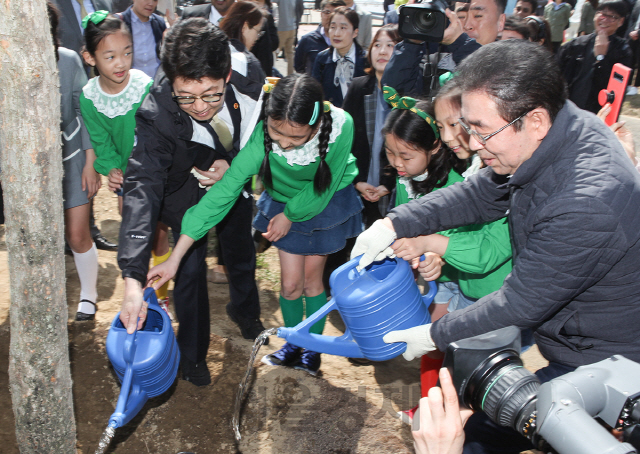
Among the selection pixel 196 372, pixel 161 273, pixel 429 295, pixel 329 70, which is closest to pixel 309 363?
pixel 196 372

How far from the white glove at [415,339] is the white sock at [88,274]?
1979mm

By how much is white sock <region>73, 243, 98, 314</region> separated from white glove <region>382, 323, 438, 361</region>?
1979 mm

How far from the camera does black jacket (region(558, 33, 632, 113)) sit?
4.74 m

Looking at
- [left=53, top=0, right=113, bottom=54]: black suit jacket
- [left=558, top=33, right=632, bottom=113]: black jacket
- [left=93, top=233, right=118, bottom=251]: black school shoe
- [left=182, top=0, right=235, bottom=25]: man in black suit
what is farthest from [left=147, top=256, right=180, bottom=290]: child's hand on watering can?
[left=558, top=33, right=632, bottom=113]: black jacket

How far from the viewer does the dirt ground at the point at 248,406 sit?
2.47 metres

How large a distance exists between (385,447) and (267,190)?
127cm

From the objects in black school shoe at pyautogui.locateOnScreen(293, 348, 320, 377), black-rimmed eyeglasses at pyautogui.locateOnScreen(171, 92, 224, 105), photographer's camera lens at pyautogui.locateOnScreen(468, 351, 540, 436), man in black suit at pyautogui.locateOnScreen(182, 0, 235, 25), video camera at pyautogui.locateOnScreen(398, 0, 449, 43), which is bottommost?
black school shoe at pyautogui.locateOnScreen(293, 348, 320, 377)

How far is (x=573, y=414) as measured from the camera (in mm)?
978

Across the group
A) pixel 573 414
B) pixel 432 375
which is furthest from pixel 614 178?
pixel 432 375

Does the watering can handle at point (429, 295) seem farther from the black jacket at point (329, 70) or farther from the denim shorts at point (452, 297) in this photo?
the black jacket at point (329, 70)

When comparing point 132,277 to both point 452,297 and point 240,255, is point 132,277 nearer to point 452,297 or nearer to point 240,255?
point 240,255

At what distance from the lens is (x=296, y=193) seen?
2596mm

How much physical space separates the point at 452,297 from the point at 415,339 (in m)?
0.77

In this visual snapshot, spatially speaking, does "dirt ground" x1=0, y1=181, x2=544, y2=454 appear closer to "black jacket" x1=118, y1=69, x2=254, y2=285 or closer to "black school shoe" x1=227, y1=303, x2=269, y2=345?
"black school shoe" x1=227, y1=303, x2=269, y2=345
